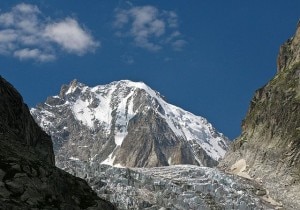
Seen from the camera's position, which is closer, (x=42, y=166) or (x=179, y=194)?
(x=42, y=166)

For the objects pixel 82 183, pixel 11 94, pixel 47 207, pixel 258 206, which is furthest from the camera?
pixel 258 206

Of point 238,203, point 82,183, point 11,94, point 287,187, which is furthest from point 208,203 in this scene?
point 82,183

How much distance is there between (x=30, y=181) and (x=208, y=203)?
6197 inches

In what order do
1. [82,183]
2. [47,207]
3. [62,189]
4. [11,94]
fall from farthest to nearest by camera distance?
[11,94] < [82,183] < [62,189] < [47,207]

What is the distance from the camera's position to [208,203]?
193 metres

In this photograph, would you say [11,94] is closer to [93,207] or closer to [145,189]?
[93,207]

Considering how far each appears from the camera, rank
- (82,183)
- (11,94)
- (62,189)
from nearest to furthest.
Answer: (62,189) → (82,183) → (11,94)

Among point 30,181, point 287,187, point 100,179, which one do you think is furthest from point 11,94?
point 287,187

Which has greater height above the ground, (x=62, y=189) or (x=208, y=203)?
(x=208, y=203)

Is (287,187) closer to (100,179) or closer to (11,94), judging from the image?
(100,179)

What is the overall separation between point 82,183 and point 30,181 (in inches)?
290

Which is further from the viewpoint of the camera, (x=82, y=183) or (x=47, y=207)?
(x=82, y=183)

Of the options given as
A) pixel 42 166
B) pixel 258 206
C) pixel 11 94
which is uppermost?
pixel 258 206

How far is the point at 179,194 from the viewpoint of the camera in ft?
645
